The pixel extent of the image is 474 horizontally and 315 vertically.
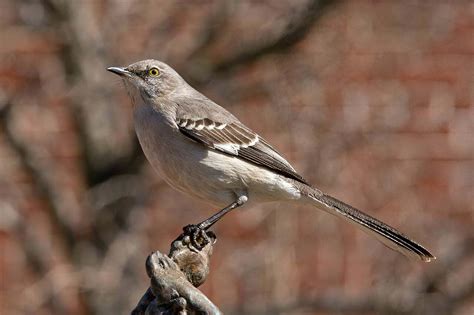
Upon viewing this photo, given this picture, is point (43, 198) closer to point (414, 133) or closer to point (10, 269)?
point (10, 269)

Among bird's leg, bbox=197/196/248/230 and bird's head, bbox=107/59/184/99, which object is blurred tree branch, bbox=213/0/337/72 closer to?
bird's head, bbox=107/59/184/99

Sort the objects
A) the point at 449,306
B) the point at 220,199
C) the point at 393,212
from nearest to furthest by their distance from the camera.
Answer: the point at 220,199
the point at 449,306
the point at 393,212

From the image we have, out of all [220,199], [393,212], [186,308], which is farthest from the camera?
[393,212]

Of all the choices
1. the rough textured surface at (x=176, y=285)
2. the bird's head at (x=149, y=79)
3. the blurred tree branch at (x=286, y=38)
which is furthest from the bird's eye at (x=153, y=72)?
the blurred tree branch at (x=286, y=38)

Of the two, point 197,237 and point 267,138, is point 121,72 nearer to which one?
point 197,237

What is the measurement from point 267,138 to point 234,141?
2741mm

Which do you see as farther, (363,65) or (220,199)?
(363,65)

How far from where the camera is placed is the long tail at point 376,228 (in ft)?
14.3

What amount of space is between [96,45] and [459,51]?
264 centimetres

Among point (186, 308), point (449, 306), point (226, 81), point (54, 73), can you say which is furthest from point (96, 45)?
point (186, 308)

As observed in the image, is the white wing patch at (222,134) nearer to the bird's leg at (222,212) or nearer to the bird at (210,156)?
the bird at (210,156)

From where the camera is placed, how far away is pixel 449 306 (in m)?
6.94

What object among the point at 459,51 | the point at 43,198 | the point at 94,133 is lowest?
the point at 43,198

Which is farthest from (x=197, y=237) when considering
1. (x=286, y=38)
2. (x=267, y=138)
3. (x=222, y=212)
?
(x=267, y=138)
